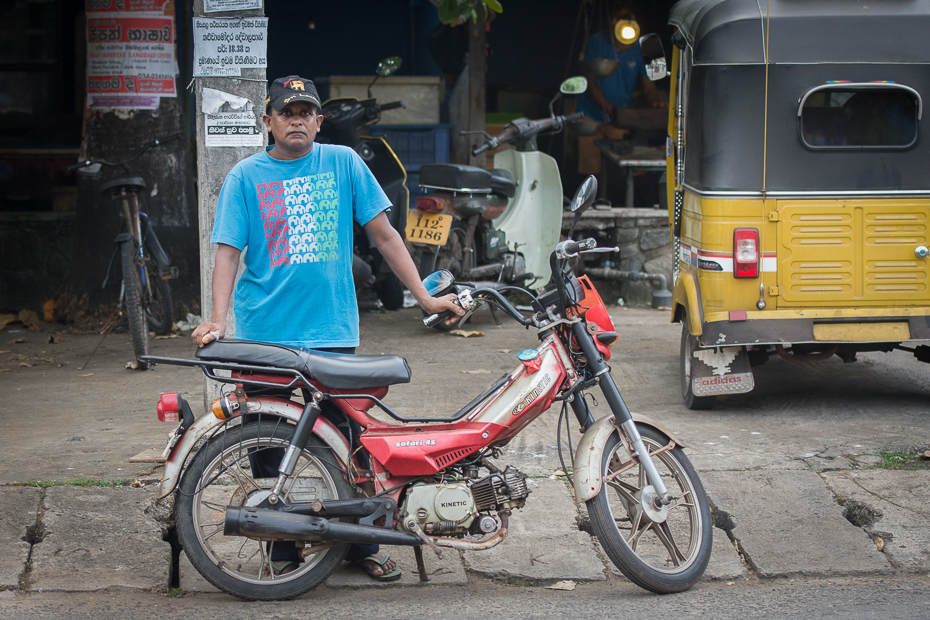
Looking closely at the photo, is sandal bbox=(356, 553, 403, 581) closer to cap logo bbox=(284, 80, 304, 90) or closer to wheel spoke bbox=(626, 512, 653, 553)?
wheel spoke bbox=(626, 512, 653, 553)

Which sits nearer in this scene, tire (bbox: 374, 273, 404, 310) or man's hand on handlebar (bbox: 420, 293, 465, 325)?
man's hand on handlebar (bbox: 420, 293, 465, 325)

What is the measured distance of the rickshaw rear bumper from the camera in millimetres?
5512

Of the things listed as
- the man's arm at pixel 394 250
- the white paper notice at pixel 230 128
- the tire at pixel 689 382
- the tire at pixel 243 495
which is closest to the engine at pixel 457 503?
the tire at pixel 243 495

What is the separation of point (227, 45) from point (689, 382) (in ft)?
11.0

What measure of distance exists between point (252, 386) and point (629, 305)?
6.71m

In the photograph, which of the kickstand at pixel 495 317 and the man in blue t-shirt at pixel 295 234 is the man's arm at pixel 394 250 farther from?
the kickstand at pixel 495 317

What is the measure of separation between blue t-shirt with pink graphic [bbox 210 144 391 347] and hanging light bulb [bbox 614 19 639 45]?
850 centimetres

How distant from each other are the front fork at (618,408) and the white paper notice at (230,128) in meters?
2.25

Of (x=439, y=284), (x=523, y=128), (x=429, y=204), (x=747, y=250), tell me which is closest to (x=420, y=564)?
(x=439, y=284)

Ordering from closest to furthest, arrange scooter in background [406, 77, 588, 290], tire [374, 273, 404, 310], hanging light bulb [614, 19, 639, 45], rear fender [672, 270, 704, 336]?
rear fender [672, 270, 704, 336], scooter in background [406, 77, 588, 290], tire [374, 273, 404, 310], hanging light bulb [614, 19, 639, 45]

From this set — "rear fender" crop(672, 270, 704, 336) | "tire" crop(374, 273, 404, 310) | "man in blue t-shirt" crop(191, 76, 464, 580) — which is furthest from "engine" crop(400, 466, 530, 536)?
"tire" crop(374, 273, 404, 310)

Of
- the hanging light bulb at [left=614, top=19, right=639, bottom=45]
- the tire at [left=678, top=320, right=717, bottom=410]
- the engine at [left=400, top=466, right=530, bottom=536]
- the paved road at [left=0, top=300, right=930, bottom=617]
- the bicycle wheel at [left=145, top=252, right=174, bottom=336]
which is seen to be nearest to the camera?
the engine at [left=400, top=466, right=530, bottom=536]

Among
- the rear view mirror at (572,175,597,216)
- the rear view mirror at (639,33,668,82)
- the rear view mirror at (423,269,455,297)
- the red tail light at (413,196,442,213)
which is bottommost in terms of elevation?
the rear view mirror at (423,269,455,297)

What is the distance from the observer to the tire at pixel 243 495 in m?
3.37
